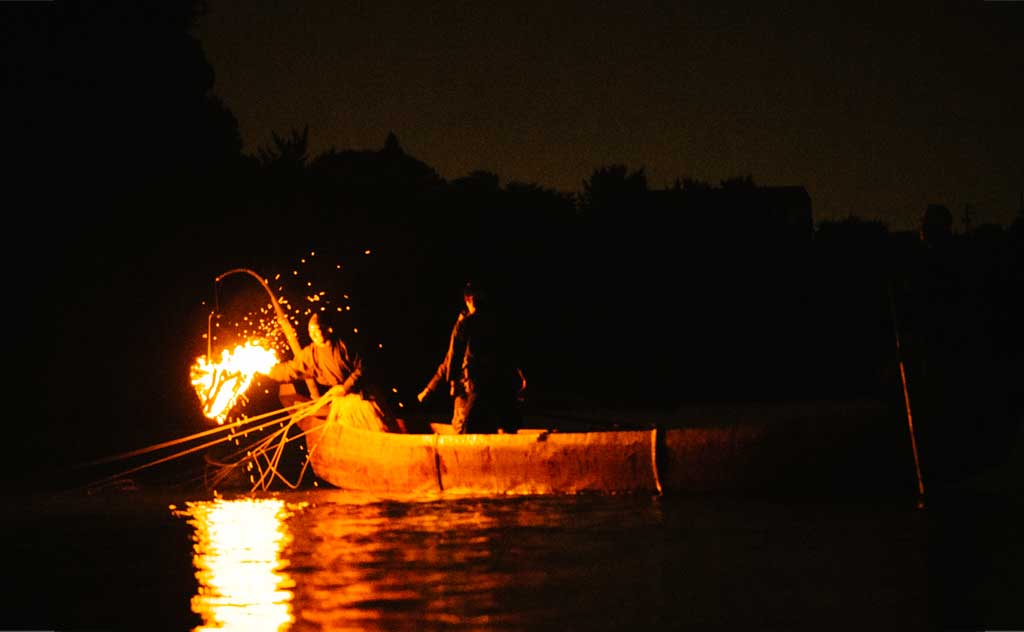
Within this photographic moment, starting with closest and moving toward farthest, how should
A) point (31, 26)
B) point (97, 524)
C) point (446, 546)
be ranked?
point (446, 546)
point (97, 524)
point (31, 26)

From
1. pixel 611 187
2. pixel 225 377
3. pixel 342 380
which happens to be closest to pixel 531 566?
pixel 342 380

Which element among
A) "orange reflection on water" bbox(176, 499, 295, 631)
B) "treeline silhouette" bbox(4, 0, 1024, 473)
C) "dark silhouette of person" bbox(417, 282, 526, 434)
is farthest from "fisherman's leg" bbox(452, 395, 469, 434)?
"treeline silhouette" bbox(4, 0, 1024, 473)

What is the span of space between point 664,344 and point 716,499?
2579 cm

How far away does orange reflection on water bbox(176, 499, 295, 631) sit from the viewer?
7.95 meters

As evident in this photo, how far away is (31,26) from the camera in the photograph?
25656 millimetres

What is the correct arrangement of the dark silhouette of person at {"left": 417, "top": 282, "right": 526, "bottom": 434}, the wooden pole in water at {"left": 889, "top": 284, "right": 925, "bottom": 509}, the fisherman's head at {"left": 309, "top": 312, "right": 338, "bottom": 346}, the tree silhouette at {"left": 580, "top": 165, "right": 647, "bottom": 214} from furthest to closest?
the tree silhouette at {"left": 580, "top": 165, "right": 647, "bottom": 214}, the fisherman's head at {"left": 309, "top": 312, "right": 338, "bottom": 346}, the dark silhouette of person at {"left": 417, "top": 282, "right": 526, "bottom": 434}, the wooden pole in water at {"left": 889, "top": 284, "right": 925, "bottom": 509}

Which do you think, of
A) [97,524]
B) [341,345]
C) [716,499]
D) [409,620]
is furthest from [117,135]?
[409,620]

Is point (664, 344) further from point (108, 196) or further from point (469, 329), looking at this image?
point (469, 329)

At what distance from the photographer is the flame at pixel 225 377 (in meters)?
15.2

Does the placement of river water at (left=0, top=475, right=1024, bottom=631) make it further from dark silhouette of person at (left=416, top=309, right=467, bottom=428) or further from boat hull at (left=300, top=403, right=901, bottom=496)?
dark silhouette of person at (left=416, top=309, right=467, bottom=428)

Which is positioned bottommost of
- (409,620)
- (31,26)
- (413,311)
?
(409,620)

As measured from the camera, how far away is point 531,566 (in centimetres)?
934

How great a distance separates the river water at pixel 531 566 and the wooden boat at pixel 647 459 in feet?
0.62

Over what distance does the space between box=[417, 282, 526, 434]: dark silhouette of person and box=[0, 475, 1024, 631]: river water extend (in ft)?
4.22
